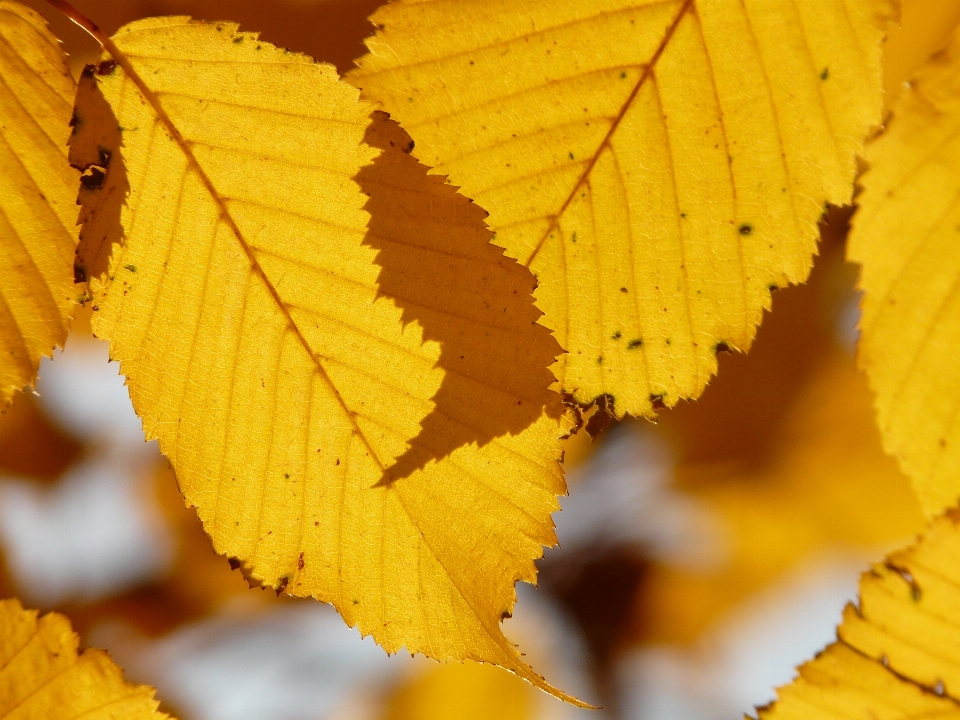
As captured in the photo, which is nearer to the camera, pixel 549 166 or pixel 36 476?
pixel 549 166

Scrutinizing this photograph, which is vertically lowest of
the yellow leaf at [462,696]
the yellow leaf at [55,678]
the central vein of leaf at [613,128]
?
the yellow leaf at [55,678]

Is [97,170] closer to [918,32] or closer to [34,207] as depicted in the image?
[34,207]

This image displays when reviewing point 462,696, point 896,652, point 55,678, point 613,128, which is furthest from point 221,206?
point 462,696

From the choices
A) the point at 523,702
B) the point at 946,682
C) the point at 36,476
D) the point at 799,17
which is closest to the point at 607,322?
the point at 799,17

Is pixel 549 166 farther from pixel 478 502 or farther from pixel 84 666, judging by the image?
pixel 84 666

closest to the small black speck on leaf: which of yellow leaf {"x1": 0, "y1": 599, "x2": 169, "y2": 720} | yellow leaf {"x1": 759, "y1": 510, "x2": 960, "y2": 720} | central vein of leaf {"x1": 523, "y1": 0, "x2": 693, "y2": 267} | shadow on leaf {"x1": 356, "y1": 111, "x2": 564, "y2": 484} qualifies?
shadow on leaf {"x1": 356, "y1": 111, "x2": 564, "y2": 484}

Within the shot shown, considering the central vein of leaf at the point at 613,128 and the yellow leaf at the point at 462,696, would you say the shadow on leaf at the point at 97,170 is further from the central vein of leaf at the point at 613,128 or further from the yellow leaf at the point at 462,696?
the yellow leaf at the point at 462,696

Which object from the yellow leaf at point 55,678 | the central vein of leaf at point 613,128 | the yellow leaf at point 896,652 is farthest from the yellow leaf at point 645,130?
the yellow leaf at point 55,678
